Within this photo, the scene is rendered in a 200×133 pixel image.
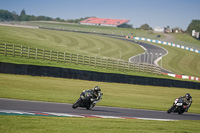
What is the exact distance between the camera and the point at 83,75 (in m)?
40.1

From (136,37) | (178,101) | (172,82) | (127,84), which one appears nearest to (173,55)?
(136,37)

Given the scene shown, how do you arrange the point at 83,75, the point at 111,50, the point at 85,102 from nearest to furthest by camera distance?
the point at 85,102 < the point at 83,75 < the point at 111,50

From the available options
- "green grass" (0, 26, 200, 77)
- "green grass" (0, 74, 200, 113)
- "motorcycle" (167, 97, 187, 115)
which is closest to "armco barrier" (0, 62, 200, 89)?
"green grass" (0, 74, 200, 113)

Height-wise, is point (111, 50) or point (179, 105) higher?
point (179, 105)

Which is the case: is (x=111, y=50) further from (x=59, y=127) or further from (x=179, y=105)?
(x=59, y=127)

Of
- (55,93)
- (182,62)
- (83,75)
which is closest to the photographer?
(55,93)

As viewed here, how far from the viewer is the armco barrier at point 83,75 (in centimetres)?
3466

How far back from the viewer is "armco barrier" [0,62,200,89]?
34656mm

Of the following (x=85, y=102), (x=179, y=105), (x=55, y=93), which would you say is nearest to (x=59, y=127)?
(x=85, y=102)

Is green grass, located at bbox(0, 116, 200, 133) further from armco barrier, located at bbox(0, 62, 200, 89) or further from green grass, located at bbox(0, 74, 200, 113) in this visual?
armco barrier, located at bbox(0, 62, 200, 89)

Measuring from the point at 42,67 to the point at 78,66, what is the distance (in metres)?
11.4

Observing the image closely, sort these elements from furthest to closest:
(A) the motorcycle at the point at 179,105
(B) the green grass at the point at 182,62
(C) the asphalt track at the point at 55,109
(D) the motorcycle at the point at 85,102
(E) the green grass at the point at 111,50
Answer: (B) the green grass at the point at 182,62 < (E) the green grass at the point at 111,50 < (A) the motorcycle at the point at 179,105 < (D) the motorcycle at the point at 85,102 < (C) the asphalt track at the point at 55,109

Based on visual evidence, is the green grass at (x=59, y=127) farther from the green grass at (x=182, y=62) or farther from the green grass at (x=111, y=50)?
the green grass at (x=182, y=62)

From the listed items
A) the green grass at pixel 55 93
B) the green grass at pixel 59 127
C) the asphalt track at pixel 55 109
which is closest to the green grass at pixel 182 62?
the green grass at pixel 55 93
